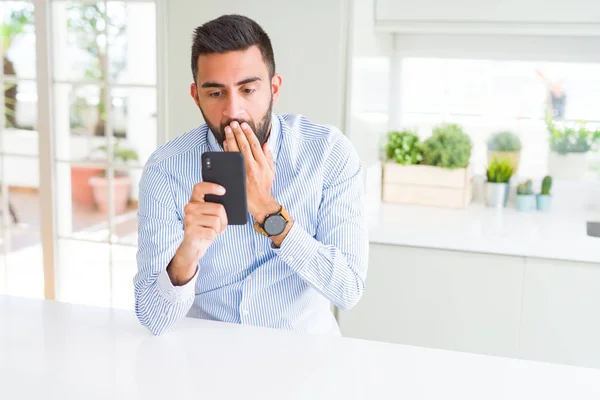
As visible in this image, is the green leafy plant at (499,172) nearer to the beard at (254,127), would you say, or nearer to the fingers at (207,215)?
the beard at (254,127)

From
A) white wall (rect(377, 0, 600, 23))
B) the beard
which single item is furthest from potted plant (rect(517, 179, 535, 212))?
the beard

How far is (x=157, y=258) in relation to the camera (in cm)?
166

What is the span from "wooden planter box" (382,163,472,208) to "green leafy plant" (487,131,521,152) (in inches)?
10.6

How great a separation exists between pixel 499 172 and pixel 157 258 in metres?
1.85

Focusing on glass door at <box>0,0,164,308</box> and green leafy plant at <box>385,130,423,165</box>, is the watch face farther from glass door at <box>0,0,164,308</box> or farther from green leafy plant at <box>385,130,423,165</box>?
green leafy plant at <box>385,130,423,165</box>

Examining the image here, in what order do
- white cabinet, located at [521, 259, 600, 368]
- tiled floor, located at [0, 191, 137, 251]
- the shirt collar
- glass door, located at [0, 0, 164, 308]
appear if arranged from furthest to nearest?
1. tiled floor, located at [0, 191, 137, 251]
2. glass door, located at [0, 0, 164, 308]
3. white cabinet, located at [521, 259, 600, 368]
4. the shirt collar

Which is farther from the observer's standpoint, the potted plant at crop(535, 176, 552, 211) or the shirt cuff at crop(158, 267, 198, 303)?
the potted plant at crop(535, 176, 552, 211)

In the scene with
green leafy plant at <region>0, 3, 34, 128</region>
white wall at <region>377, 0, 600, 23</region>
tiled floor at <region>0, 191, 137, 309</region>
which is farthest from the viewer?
green leafy plant at <region>0, 3, 34, 128</region>

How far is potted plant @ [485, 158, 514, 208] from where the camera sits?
3.11 m

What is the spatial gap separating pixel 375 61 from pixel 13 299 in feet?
5.90

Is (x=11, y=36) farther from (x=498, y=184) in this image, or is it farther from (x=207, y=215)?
(x=207, y=215)

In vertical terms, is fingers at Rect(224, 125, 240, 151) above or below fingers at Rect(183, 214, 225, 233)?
above

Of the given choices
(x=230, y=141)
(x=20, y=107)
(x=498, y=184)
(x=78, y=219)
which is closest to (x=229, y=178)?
(x=230, y=141)

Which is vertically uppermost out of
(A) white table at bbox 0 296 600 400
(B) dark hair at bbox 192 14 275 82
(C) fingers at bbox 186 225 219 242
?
(B) dark hair at bbox 192 14 275 82
